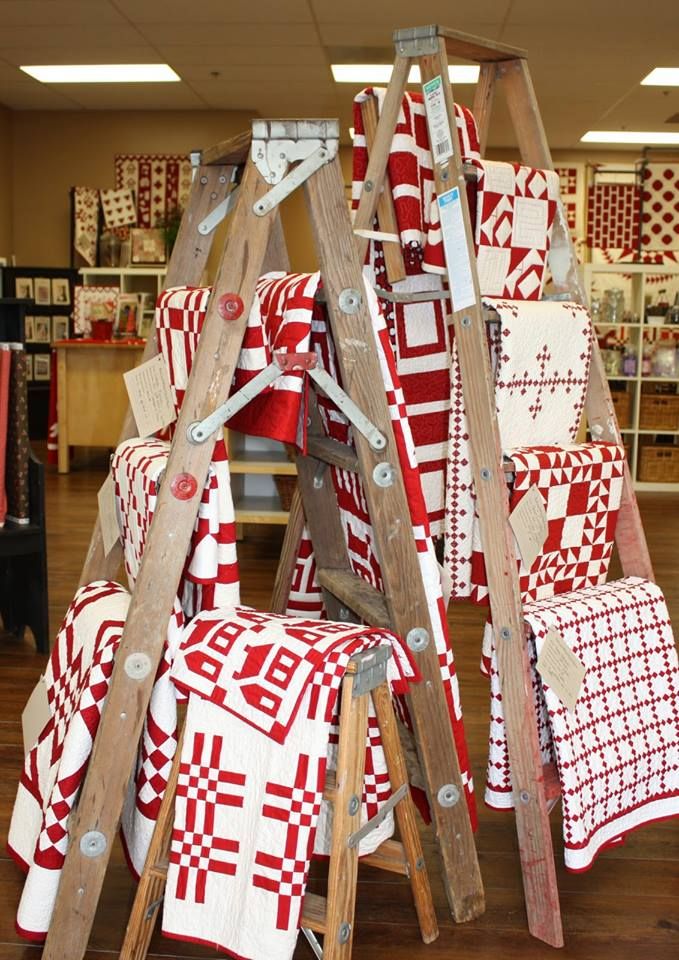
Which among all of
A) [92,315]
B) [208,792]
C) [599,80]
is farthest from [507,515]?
[599,80]

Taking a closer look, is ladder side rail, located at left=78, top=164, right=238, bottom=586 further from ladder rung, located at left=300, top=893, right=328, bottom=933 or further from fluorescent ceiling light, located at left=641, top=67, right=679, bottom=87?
fluorescent ceiling light, located at left=641, top=67, right=679, bottom=87

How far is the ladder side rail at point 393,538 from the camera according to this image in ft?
4.65

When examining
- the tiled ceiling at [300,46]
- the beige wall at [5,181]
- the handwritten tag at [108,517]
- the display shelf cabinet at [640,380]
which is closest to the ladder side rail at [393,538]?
the handwritten tag at [108,517]

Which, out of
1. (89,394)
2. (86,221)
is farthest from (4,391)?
(86,221)

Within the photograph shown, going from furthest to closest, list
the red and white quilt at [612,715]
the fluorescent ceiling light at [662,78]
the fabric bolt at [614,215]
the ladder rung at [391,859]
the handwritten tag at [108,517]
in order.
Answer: the fabric bolt at [614,215]
the fluorescent ceiling light at [662,78]
the handwritten tag at [108,517]
the red and white quilt at [612,715]
the ladder rung at [391,859]

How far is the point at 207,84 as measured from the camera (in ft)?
26.6

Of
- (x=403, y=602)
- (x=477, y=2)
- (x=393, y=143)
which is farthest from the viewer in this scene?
(x=477, y=2)

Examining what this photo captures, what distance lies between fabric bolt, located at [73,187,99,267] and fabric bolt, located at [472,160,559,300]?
7939 millimetres

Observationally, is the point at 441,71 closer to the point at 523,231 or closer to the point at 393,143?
the point at 393,143

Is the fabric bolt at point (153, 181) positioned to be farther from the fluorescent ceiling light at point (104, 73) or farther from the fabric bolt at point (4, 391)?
the fabric bolt at point (4, 391)

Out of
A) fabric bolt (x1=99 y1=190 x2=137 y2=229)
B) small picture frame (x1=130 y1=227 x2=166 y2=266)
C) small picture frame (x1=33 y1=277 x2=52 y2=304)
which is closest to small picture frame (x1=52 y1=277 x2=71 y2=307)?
small picture frame (x1=33 y1=277 x2=52 y2=304)

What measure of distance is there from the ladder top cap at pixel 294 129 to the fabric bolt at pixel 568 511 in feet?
2.02

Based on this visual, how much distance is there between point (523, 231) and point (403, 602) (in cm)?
72

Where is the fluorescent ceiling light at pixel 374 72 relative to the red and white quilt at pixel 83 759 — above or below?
above
